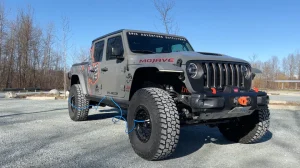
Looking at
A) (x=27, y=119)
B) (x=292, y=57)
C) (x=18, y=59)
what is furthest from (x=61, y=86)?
(x=292, y=57)

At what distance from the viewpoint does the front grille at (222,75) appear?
12.2 ft

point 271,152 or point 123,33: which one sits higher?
point 123,33

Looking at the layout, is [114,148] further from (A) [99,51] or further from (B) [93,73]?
(A) [99,51]

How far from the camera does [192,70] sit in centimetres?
367

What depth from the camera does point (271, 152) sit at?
4.19 meters

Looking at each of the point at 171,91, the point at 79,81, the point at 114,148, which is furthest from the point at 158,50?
the point at 79,81

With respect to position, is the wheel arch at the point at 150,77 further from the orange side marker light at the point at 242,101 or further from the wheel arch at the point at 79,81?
the wheel arch at the point at 79,81

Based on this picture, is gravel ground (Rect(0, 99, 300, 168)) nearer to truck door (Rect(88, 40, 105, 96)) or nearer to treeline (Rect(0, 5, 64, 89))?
truck door (Rect(88, 40, 105, 96))

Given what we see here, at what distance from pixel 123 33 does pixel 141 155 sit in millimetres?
2528

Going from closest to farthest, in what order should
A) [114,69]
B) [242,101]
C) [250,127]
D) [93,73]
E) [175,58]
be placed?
[242,101], [175,58], [250,127], [114,69], [93,73]

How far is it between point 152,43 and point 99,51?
5.19ft

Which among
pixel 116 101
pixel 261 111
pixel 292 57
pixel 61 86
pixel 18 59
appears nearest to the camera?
pixel 261 111

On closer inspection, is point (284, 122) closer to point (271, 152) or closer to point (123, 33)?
point (271, 152)

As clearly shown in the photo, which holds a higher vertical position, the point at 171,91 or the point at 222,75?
the point at 222,75
